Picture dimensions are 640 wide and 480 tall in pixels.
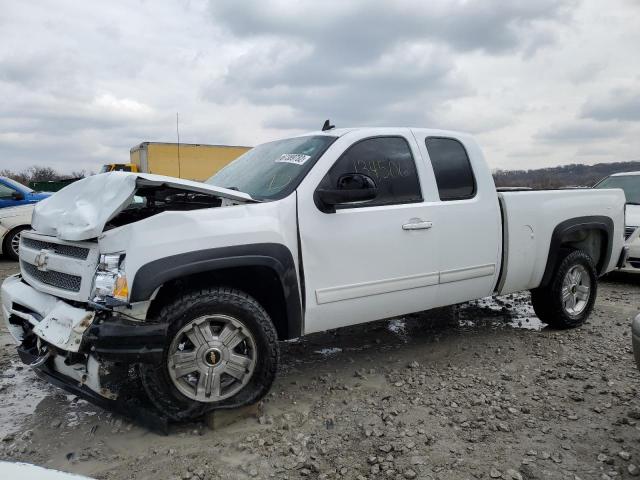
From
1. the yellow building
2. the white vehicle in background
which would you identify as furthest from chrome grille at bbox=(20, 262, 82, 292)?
the yellow building

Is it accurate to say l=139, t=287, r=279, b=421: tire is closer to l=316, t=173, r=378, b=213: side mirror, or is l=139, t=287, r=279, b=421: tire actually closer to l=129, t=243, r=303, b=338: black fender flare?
l=129, t=243, r=303, b=338: black fender flare

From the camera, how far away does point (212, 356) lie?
3133 millimetres

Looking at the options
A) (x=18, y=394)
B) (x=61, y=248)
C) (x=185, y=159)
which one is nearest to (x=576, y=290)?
(x=61, y=248)

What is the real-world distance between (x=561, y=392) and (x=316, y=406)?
1779 mm

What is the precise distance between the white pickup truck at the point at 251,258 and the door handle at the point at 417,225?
1cm

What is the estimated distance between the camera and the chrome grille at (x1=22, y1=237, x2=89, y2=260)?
10.2ft

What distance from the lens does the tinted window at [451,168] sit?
4293 mm

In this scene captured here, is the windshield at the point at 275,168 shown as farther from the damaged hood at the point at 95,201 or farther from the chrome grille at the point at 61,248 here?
the chrome grille at the point at 61,248

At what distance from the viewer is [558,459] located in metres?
2.90

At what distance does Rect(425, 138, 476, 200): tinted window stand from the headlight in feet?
8.24

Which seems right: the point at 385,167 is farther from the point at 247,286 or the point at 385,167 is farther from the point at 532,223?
the point at 532,223

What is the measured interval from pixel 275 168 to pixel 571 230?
9.93 feet

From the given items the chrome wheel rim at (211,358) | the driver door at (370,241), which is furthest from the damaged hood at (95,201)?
the chrome wheel rim at (211,358)

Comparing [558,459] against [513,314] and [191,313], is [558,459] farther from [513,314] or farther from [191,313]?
[513,314]
